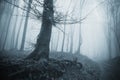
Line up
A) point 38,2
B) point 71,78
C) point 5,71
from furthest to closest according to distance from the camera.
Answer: point 71,78 < point 38,2 < point 5,71

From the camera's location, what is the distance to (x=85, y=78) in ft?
23.7

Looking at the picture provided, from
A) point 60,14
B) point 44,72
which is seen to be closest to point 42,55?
point 44,72

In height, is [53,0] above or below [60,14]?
above

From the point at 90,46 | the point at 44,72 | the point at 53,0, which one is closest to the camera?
the point at 44,72

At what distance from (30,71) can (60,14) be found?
3.23 metres

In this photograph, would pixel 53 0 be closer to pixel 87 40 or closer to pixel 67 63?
pixel 67 63

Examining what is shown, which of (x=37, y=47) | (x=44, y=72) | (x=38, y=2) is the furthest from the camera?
(x=37, y=47)

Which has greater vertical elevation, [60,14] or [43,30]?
[60,14]

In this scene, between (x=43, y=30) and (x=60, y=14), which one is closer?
(x=60, y=14)

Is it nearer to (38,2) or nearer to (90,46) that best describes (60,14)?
(38,2)

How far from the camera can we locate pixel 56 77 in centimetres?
562

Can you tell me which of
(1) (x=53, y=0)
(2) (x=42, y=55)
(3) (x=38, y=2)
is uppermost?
(1) (x=53, y=0)

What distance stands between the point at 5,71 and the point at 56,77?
7.93 ft

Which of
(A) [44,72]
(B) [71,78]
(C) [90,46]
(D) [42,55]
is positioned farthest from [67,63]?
(C) [90,46]
